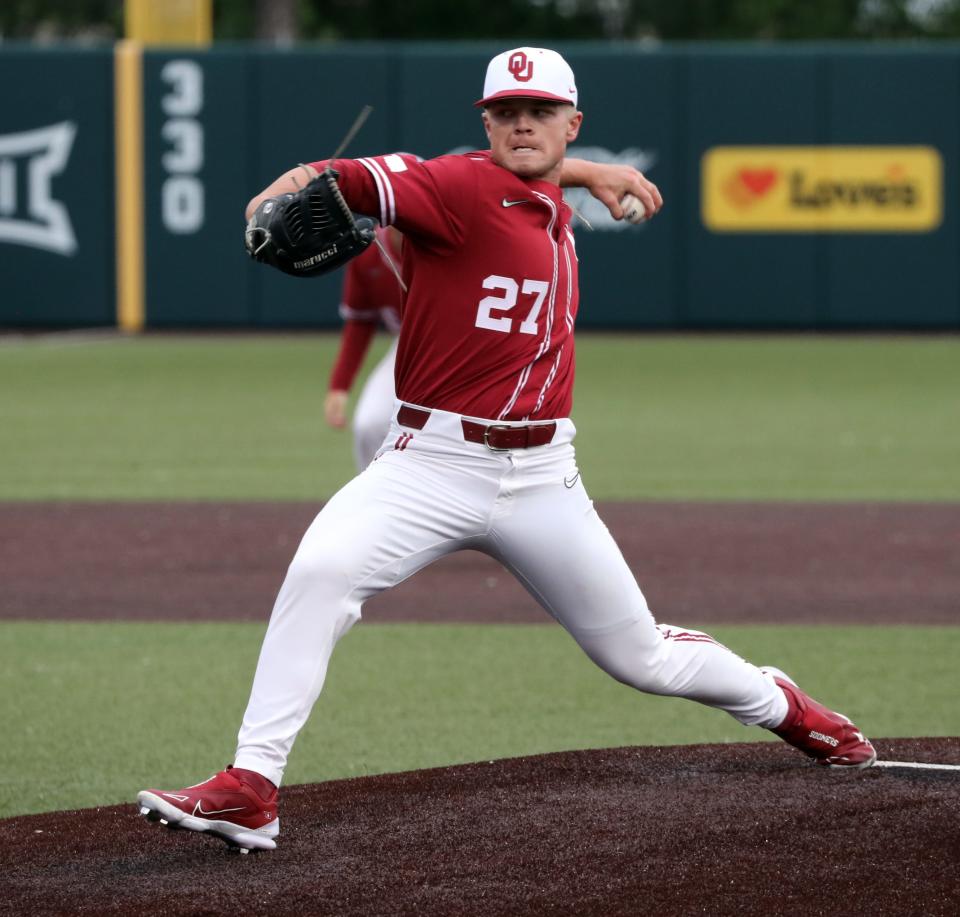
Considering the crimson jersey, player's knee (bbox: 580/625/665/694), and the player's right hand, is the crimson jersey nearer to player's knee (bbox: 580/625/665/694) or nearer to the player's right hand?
player's knee (bbox: 580/625/665/694)

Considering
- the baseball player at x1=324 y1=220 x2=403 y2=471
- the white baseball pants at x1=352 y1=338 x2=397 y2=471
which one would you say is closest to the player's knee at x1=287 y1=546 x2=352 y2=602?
the baseball player at x1=324 y1=220 x2=403 y2=471

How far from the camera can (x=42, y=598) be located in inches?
331

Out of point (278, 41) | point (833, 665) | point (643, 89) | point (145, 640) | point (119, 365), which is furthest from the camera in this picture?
point (278, 41)

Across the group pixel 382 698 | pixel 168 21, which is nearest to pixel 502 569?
pixel 382 698

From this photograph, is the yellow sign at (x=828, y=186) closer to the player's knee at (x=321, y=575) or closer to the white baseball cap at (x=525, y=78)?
the white baseball cap at (x=525, y=78)

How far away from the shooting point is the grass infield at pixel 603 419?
1198cm

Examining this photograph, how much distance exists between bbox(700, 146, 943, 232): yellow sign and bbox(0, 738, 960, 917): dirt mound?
707 inches

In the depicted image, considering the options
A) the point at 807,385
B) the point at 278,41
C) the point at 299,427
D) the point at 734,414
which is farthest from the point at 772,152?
the point at 278,41

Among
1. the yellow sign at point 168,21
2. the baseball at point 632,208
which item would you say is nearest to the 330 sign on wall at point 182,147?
the yellow sign at point 168,21

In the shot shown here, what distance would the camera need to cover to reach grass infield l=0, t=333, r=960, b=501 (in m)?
12.0

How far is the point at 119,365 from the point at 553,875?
16.3 m

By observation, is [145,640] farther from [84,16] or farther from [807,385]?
[84,16]

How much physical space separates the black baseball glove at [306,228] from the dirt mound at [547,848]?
1419mm

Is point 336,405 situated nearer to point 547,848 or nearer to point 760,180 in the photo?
point 547,848
